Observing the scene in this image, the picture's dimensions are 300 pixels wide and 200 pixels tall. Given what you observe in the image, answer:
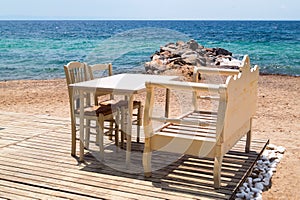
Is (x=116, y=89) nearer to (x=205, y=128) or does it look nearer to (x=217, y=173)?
(x=205, y=128)

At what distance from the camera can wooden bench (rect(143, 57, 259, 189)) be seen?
380cm

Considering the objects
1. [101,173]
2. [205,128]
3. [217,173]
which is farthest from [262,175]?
[101,173]

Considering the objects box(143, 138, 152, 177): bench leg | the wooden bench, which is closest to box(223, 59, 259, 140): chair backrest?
the wooden bench

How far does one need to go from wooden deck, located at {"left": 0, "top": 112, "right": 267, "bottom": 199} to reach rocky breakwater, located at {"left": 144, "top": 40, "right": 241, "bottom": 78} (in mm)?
8061

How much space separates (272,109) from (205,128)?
4.56 meters

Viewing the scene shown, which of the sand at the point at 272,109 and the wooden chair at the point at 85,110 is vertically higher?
the wooden chair at the point at 85,110

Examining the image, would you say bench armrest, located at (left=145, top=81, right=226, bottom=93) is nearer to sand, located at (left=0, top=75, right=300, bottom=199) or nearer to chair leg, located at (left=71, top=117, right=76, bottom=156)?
chair leg, located at (left=71, top=117, right=76, bottom=156)

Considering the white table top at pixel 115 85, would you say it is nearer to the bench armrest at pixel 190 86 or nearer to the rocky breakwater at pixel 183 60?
the bench armrest at pixel 190 86

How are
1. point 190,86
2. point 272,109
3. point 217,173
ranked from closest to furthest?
1. point 190,86
2. point 217,173
3. point 272,109

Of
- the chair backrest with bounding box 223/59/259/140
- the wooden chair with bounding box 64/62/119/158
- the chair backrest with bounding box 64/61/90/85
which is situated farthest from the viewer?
the chair backrest with bounding box 64/61/90/85

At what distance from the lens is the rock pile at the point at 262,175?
4.14 meters

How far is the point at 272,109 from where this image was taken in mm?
8609

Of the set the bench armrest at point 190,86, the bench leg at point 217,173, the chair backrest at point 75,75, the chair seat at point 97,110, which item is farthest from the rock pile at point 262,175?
the chair backrest at point 75,75

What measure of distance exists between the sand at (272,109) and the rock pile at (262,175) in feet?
0.22
